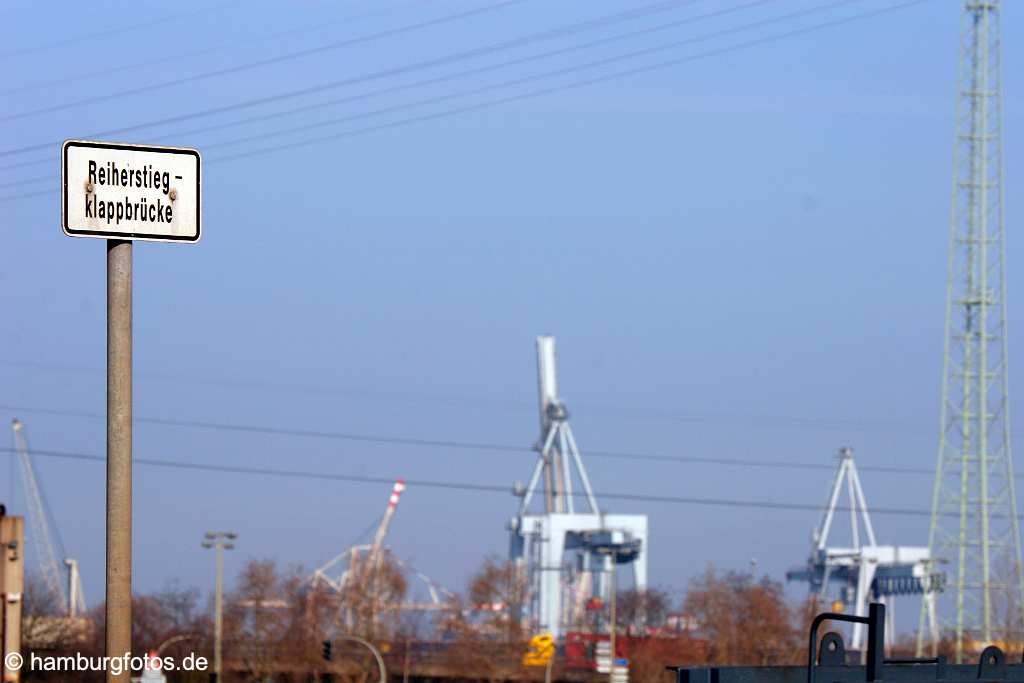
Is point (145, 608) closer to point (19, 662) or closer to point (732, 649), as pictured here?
point (732, 649)

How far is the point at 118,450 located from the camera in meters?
7.28

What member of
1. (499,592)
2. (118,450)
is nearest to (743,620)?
(499,592)

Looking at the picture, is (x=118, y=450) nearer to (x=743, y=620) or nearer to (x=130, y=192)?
(x=130, y=192)

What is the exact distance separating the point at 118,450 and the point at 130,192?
1.16 meters

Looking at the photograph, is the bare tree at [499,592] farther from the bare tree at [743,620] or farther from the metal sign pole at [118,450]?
the metal sign pole at [118,450]

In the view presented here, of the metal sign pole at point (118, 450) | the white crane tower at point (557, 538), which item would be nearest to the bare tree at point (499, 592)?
the white crane tower at point (557, 538)

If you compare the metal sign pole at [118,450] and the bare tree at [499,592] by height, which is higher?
the metal sign pole at [118,450]

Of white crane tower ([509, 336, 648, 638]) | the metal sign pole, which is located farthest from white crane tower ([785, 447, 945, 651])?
the metal sign pole

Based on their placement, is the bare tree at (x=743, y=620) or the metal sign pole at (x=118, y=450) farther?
the bare tree at (x=743, y=620)

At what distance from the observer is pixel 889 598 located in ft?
525

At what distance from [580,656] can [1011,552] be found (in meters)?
46.1

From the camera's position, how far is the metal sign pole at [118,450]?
23.6 ft

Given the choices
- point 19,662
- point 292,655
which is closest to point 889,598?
point 292,655

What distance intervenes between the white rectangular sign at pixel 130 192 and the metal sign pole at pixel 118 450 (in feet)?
0.48
